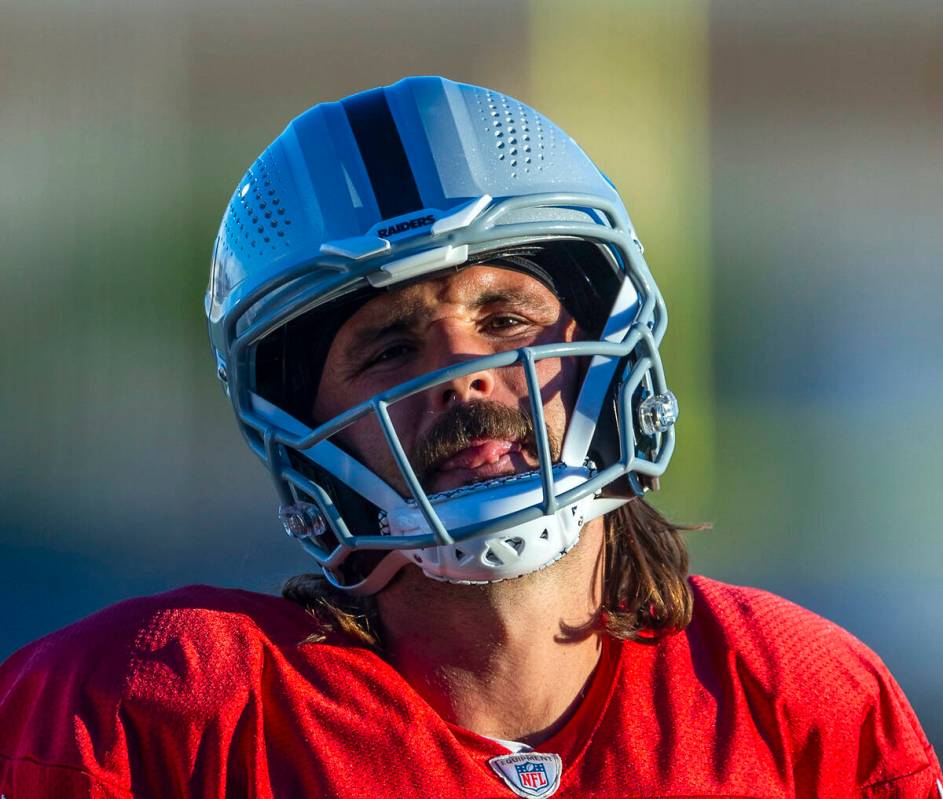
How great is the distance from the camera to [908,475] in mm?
2566

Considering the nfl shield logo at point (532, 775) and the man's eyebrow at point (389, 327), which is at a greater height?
the man's eyebrow at point (389, 327)

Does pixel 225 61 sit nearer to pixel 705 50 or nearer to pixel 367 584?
pixel 705 50

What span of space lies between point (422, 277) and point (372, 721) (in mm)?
440

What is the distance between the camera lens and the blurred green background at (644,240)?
2.38 metres

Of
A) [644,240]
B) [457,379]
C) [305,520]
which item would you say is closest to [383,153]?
[457,379]

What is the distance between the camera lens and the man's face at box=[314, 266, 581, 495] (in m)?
1.19

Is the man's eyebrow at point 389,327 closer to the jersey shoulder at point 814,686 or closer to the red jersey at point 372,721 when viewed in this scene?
the red jersey at point 372,721

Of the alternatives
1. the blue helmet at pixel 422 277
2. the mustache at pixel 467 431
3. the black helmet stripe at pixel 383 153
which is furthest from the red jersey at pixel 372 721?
the black helmet stripe at pixel 383 153

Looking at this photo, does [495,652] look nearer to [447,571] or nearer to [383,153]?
[447,571]

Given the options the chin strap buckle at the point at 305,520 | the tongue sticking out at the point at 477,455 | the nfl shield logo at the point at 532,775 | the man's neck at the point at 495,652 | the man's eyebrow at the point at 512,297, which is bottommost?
the nfl shield logo at the point at 532,775

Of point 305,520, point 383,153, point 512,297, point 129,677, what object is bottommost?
point 129,677

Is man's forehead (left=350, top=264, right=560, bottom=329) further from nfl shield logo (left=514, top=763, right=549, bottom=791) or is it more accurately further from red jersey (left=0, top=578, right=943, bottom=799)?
nfl shield logo (left=514, top=763, right=549, bottom=791)

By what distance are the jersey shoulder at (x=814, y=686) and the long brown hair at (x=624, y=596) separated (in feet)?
0.15

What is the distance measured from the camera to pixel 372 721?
1.20 meters
